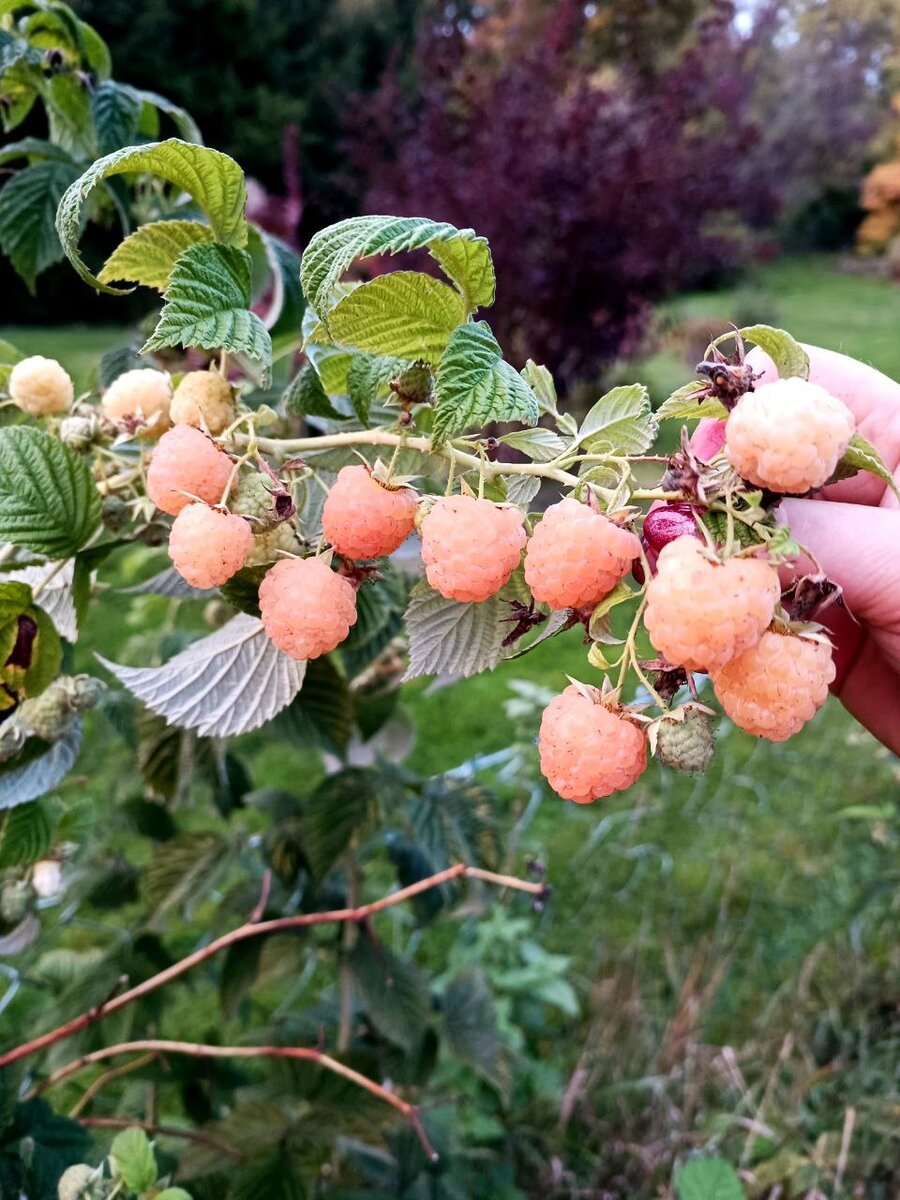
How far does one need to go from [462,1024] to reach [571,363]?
3.34 m

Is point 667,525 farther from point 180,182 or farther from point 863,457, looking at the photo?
point 180,182

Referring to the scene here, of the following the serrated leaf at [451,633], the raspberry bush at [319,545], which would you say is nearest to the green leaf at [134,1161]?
the raspberry bush at [319,545]

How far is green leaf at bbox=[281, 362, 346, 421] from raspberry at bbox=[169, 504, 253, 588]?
169 mm

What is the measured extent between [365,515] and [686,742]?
0.16 m

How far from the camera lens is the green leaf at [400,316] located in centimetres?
40

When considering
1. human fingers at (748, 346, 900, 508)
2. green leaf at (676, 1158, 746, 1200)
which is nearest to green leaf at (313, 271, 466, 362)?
human fingers at (748, 346, 900, 508)

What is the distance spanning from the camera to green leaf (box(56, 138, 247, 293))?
0.39m

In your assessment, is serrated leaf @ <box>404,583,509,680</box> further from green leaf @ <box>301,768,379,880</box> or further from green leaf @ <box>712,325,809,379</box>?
green leaf @ <box>301,768,379,880</box>

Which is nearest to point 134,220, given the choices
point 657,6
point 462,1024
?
point 462,1024

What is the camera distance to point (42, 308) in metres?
6.82

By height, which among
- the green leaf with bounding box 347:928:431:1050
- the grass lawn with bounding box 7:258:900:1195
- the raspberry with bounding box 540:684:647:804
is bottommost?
the grass lawn with bounding box 7:258:900:1195

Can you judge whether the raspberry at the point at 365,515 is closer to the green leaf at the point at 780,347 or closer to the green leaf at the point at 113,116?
the green leaf at the point at 780,347

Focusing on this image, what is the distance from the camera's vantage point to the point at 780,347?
0.36 meters

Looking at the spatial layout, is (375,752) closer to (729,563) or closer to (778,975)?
(729,563)
